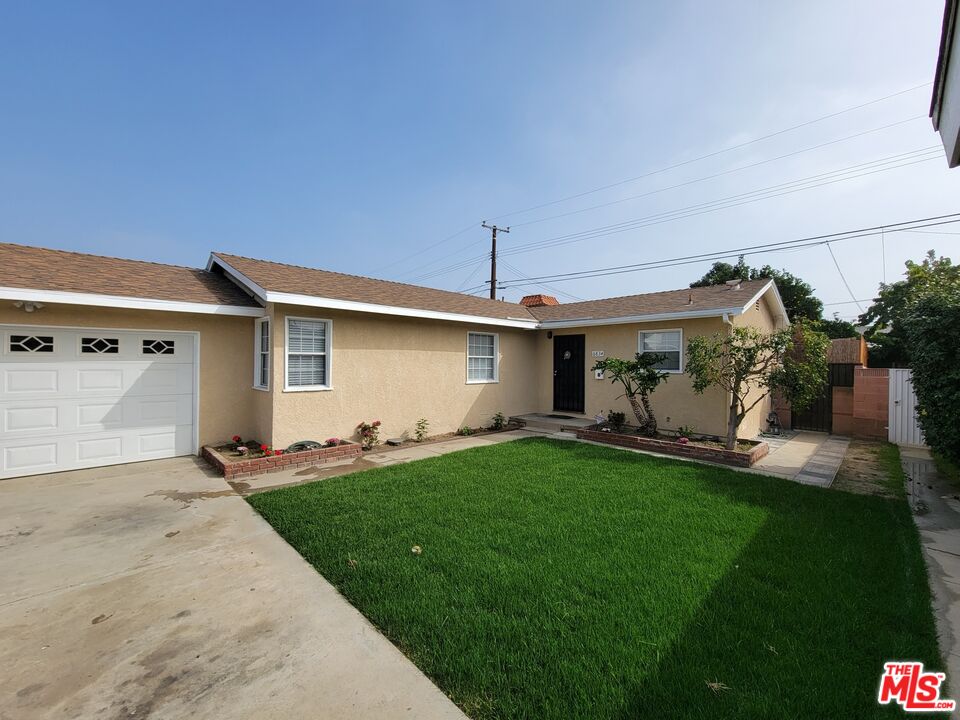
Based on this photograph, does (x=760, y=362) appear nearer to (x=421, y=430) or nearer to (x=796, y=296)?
(x=421, y=430)

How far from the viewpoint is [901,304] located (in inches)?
819

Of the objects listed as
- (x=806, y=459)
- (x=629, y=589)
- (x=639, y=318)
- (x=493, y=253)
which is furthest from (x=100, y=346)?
(x=493, y=253)

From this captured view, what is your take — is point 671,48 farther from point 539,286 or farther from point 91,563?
point 539,286

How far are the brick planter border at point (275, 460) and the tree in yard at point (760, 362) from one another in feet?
22.7

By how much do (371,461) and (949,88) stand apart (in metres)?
8.02

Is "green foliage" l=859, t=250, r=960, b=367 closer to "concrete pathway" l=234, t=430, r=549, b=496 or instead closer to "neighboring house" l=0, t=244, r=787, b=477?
"neighboring house" l=0, t=244, r=787, b=477

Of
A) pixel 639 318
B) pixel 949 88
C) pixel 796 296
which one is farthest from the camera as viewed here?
pixel 796 296

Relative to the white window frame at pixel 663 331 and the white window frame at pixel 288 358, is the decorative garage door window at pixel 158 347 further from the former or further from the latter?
the white window frame at pixel 663 331

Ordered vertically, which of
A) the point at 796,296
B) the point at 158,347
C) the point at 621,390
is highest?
the point at 796,296

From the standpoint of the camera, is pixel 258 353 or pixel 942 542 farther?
pixel 258 353

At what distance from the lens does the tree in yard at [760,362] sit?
752cm

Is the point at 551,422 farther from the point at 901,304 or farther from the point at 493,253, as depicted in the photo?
the point at 901,304

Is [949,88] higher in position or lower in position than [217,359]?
higher

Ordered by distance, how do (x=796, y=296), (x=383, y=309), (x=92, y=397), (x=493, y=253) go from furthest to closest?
(x=796, y=296)
(x=493, y=253)
(x=383, y=309)
(x=92, y=397)
